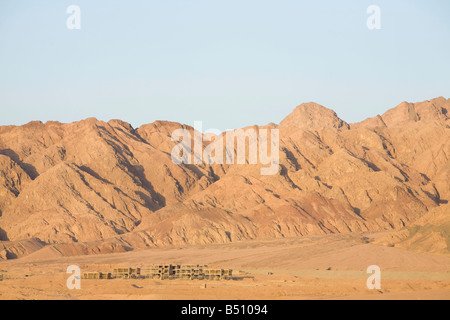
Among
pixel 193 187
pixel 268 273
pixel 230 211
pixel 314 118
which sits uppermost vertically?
pixel 314 118

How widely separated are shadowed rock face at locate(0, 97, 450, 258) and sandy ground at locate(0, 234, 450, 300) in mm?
13570

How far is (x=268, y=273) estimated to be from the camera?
6312cm

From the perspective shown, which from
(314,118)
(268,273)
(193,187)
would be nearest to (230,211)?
(193,187)

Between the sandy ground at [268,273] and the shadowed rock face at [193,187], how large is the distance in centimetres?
1357

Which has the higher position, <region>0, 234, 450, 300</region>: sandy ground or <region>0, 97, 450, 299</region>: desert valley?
<region>0, 97, 450, 299</region>: desert valley

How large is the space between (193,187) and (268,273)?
247 feet

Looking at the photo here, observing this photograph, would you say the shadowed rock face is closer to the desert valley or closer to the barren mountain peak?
the desert valley

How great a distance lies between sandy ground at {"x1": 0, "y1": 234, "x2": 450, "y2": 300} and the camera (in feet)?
143

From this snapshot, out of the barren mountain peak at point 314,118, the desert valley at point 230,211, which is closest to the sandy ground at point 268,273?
the desert valley at point 230,211

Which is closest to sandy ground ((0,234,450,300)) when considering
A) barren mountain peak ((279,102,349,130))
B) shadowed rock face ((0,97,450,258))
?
shadowed rock face ((0,97,450,258))

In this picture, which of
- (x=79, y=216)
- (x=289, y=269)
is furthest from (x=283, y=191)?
(x=289, y=269)

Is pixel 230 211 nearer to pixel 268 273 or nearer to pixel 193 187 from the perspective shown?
pixel 193 187

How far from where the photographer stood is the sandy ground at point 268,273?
143ft

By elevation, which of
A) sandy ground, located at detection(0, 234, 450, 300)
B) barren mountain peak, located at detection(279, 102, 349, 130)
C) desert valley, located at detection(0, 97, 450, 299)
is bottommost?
sandy ground, located at detection(0, 234, 450, 300)
